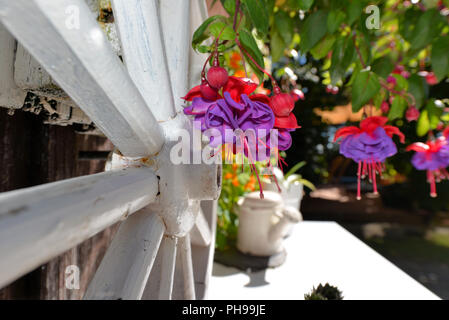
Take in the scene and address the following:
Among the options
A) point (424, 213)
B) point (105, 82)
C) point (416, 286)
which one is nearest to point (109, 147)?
point (105, 82)

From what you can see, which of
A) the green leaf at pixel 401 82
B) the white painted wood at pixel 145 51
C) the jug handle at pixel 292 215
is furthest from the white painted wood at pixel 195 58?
the jug handle at pixel 292 215

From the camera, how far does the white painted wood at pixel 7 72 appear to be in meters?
0.39

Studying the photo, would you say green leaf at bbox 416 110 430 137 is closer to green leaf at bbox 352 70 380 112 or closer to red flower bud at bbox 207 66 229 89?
green leaf at bbox 352 70 380 112

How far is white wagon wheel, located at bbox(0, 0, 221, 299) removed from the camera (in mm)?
178

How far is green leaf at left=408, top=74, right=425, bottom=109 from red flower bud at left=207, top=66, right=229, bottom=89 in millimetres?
478

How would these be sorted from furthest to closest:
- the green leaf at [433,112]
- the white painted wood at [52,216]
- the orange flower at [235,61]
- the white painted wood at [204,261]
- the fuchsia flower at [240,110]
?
the orange flower at [235,61]
the white painted wood at [204,261]
the green leaf at [433,112]
the fuchsia flower at [240,110]
the white painted wood at [52,216]

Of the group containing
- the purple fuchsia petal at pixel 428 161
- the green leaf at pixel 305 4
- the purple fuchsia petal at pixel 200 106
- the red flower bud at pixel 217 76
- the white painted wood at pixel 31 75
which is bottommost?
the purple fuchsia petal at pixel 428 161

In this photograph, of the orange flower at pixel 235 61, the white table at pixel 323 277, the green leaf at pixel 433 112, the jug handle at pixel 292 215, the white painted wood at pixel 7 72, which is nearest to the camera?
the white painted wood at pixel 7 72

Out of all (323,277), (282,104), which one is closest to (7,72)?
(282,104)

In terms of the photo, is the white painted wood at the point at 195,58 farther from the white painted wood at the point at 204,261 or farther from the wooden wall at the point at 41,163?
the white painted wood at the point at 204,261

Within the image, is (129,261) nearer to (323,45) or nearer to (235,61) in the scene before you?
(323,45)

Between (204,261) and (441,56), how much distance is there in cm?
71

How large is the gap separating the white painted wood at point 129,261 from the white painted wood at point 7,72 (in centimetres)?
25
